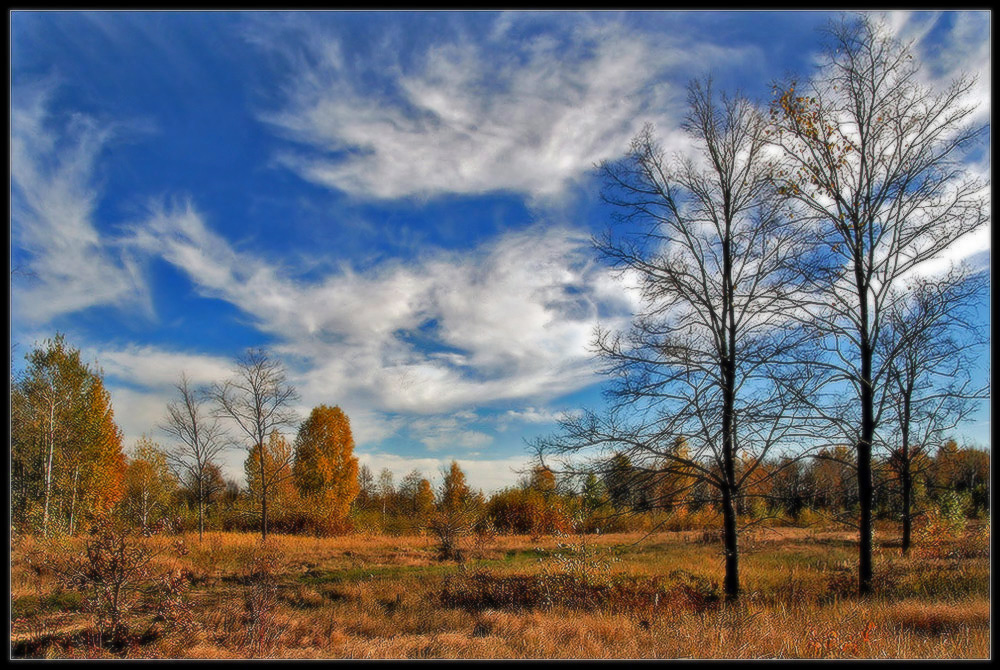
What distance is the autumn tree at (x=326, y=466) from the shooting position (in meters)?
33.3

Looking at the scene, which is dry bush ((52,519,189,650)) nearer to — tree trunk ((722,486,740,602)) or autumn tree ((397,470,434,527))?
tree trunk ((722,486,740,602))

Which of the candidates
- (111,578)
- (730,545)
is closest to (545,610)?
(730,545)

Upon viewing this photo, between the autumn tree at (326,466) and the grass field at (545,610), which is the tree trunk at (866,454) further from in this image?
the autumn tree at (326,466)

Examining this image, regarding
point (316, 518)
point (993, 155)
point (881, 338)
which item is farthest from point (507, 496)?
point (993, 155)

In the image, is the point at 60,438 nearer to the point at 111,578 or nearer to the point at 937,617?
the point at 111,578

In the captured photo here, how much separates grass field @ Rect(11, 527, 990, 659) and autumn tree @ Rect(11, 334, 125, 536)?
171 inches

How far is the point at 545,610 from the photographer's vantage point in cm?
1119

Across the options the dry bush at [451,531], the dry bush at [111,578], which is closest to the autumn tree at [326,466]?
the dry bush at [451,531]

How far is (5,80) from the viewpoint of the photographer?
18.4ft

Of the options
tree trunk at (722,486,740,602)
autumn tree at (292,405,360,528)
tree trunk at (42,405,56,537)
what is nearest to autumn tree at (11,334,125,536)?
tree trunk at (42,405,56,537)

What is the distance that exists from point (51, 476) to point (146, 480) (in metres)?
6.05

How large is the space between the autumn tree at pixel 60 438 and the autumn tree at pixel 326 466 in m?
9.92

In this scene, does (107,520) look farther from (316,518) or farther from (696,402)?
(316,518)

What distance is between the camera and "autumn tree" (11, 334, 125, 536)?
21.3 meters
